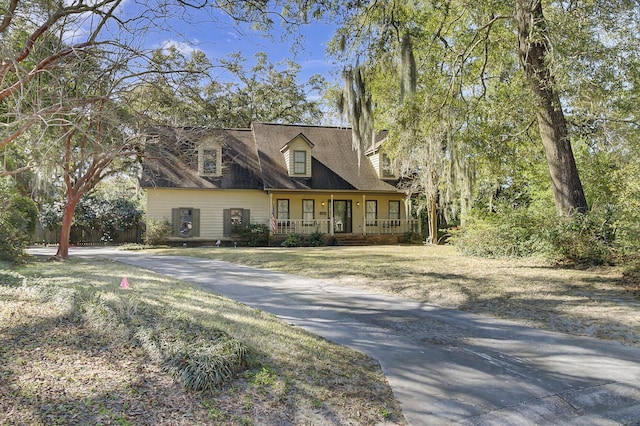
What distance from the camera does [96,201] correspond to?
78.4ft

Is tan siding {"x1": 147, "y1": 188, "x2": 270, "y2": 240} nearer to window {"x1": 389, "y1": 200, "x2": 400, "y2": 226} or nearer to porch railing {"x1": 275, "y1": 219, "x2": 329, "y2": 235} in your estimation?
porch railing {"x1": 275, "y1": 219, "x2": 329, "y2": 235}

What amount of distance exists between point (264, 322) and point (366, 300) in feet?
8.47

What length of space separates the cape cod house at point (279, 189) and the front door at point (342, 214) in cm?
6

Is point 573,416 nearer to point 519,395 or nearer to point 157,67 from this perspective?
point 519,395

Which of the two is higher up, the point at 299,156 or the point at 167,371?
the point at 299,156

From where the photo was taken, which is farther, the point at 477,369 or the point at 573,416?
the point at 477,369

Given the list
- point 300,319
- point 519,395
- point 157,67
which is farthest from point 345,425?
point 157,67

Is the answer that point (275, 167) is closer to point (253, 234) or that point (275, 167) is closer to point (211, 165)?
point (211, 165)

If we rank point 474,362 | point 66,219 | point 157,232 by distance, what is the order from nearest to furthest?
point 474,362
point 66,219
point 157,232

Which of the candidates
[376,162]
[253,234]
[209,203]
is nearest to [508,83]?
[376,162]

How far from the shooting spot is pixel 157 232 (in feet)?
69.1

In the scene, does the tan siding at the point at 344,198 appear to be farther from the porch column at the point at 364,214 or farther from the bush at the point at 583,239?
the bush at the point at 583,239

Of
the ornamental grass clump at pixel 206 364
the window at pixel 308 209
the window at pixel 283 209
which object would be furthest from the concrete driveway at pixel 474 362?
the window at pixel 308 209

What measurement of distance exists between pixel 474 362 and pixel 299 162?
768 inches
